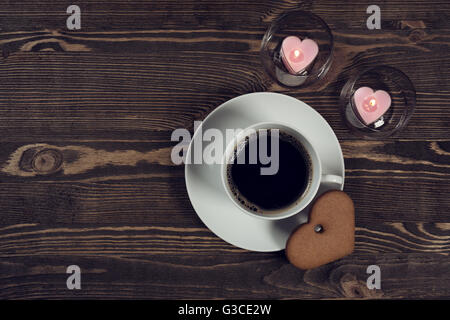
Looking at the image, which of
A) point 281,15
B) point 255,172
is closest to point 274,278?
point 255,172

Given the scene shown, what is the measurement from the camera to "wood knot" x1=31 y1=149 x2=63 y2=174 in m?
0.77

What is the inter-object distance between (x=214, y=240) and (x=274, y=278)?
0.15 metres

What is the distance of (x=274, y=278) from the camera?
0.77 metres

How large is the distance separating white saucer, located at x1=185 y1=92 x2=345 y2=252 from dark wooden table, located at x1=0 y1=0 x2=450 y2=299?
0.07 m

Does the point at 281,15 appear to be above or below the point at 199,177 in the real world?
above

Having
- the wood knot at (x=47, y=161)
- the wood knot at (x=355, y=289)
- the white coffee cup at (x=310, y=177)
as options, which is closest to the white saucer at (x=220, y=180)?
the white coffee cup at (x=310, y=177)

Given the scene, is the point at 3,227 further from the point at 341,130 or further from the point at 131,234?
the point at 341,130

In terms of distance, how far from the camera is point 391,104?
766 millimetres

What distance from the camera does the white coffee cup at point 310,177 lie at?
0.62 meters

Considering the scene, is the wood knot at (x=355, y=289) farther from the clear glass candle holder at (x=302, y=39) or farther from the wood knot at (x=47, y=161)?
the wood knot at (x=47, y=161)
